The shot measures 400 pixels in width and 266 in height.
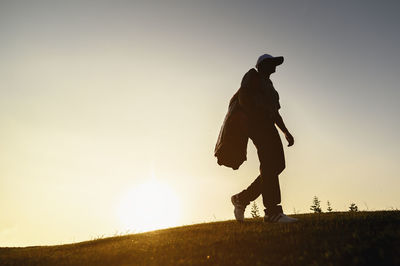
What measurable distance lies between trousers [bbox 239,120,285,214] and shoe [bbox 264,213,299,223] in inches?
3.1

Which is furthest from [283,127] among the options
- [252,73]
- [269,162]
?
[252,73]

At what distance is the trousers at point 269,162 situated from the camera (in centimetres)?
676

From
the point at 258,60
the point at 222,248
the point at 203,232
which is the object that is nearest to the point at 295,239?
the point at 222,248

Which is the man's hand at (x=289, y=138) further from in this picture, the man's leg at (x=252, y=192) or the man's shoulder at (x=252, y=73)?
the man's shoulder at (x=252, y=73)

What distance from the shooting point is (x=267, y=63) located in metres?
7.23

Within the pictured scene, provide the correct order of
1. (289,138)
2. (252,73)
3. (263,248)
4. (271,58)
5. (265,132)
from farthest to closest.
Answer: (289,138)
(271,58)
(252,73)
(265,132)
(263,248)

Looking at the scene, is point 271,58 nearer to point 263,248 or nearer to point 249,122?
point 249,122

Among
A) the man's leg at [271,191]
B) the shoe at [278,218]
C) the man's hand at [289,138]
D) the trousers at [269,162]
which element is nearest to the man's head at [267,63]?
the trousers at [269,162]

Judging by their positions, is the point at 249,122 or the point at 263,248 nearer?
the point at 263,248

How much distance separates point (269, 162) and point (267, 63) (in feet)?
6.64

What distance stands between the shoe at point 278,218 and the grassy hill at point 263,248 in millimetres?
284

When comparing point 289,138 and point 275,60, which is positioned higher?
point 275,60

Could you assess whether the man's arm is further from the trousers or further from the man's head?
the man's head

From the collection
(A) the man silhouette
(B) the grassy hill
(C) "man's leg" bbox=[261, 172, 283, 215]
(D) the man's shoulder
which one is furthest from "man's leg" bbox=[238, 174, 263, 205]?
(D) the man's shoulder
